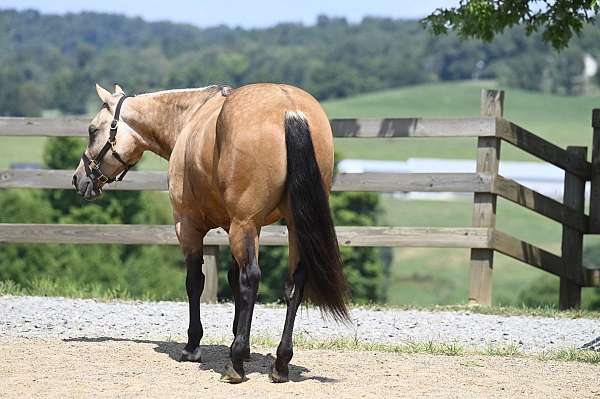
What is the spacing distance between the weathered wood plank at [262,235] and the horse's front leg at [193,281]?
2657mm

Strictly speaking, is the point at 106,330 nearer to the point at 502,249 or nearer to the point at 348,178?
the point at 348,178

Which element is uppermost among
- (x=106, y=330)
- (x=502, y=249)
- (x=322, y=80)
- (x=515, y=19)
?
(x=322, y=80)

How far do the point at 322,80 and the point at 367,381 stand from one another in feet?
449

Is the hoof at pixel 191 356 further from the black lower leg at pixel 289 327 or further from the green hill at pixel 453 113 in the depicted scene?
the green hill at pixel 453 113

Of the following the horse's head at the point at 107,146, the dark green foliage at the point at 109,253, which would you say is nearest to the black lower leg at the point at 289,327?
the horse's head at the point at 107,146

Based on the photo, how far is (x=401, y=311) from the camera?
9398mm

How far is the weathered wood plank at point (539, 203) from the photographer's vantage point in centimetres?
970

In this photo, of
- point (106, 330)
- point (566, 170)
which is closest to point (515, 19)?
point (566, 170)

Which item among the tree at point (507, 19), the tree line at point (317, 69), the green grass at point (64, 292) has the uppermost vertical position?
the tree line at point (317, 69)

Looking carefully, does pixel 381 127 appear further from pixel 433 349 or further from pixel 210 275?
pixel 433 349

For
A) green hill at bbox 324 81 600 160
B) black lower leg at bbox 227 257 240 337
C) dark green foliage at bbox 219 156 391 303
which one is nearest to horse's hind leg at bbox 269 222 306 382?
black lower leg at bbox 227 257 240 337

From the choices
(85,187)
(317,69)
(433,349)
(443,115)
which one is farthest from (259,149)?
(317,69)

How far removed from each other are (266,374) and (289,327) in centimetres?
45

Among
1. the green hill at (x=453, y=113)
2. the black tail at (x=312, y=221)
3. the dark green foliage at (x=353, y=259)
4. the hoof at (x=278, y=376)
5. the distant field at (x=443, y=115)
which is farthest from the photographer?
the green hill at (x=453, y=113)
